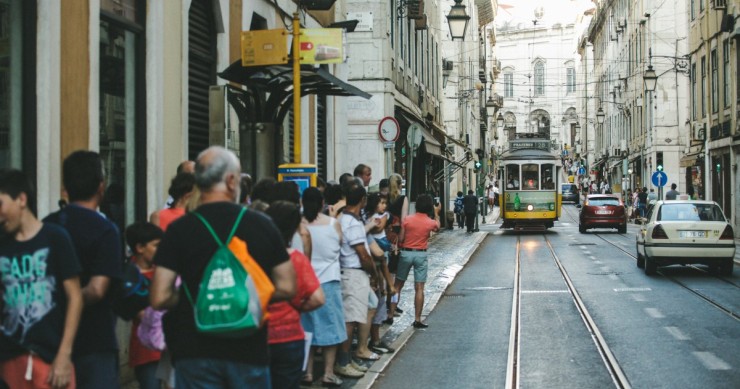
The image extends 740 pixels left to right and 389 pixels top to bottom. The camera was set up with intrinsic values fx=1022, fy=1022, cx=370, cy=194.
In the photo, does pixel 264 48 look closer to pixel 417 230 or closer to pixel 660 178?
pixel 417 230

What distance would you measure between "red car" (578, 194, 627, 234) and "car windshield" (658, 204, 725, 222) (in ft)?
58.2

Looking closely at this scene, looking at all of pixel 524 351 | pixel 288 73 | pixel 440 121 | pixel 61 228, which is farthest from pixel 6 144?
pixel 440 121

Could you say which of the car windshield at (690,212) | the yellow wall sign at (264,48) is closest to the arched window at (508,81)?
the car windshield at (690,212)

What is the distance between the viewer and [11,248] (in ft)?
15.2

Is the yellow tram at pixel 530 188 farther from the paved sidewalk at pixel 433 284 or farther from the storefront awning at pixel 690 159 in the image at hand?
the storefront awning at pixel 690 159

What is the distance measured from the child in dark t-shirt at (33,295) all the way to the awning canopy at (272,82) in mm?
6602

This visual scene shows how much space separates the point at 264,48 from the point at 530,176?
29090mm

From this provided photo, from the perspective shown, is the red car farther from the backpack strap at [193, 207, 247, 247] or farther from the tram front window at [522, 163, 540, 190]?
the backpack strap at [193, 207, 247, 247]

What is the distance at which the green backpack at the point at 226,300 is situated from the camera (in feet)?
14.1

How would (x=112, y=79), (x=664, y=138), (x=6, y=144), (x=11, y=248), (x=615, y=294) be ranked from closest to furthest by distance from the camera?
(x=11, y=248) < (x=6, y=144) < (x=112, y=79) < (x=615, y=294) < (x=664, y=138)

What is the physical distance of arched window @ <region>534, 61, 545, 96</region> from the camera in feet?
427

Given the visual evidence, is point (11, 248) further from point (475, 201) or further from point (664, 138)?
point (664, 138)

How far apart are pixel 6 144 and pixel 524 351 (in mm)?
5750

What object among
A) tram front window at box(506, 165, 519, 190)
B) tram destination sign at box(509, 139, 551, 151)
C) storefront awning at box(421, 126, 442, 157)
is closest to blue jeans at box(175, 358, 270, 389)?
storefront awning at box(421, 126, 442, 157)
